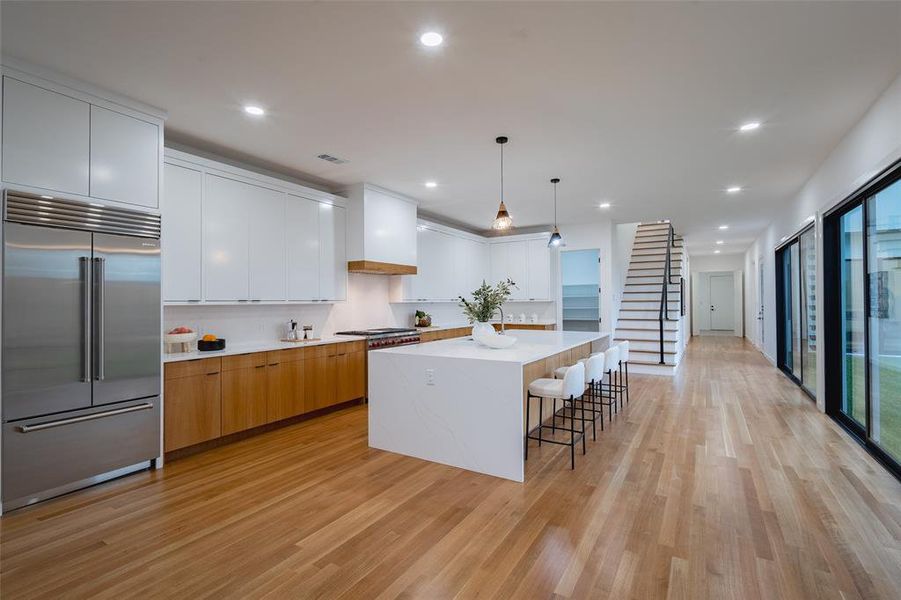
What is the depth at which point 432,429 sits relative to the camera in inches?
140

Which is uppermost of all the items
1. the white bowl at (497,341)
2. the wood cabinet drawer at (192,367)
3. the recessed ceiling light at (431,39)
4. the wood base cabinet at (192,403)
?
the recessed ceiling light at (431,39)

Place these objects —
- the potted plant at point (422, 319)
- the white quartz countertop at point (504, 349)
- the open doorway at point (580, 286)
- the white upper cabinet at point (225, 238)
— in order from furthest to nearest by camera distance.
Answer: the open doorway at point (580, 286)
the potted plant at point (422, 319)
the white upper cabinet at point (225, 238)
the white quartz countertop at point (504, 349)

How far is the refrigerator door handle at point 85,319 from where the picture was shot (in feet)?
9.82

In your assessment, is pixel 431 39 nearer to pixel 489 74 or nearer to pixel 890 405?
pixel 489 74

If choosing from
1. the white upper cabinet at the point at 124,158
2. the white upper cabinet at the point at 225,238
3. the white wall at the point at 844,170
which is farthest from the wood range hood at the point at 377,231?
the white wall at the point at 844,170

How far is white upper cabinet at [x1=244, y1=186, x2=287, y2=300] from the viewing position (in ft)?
14.8

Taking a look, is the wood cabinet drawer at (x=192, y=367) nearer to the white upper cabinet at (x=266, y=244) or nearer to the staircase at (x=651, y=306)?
the white upper cabinet at (x=266, y=244)

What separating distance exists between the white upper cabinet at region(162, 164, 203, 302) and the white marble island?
5.92ft

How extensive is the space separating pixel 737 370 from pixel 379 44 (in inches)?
312

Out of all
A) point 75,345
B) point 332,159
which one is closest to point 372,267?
point 332,159

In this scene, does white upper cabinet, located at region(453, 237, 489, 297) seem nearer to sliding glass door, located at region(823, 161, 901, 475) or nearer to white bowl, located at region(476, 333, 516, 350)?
white bowl, located at region(476, 333, 516, 350)

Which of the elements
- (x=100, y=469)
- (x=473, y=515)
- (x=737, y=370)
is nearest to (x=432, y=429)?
(x=473, y=515)

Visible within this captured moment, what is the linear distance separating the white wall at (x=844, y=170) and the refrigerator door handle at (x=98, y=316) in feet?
18.1

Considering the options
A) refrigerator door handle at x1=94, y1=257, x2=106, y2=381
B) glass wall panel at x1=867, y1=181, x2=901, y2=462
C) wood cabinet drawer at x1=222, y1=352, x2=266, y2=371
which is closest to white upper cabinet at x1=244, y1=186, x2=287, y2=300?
wood cabinet drawer at x1=222, y1=352, x2=266, y2=371
